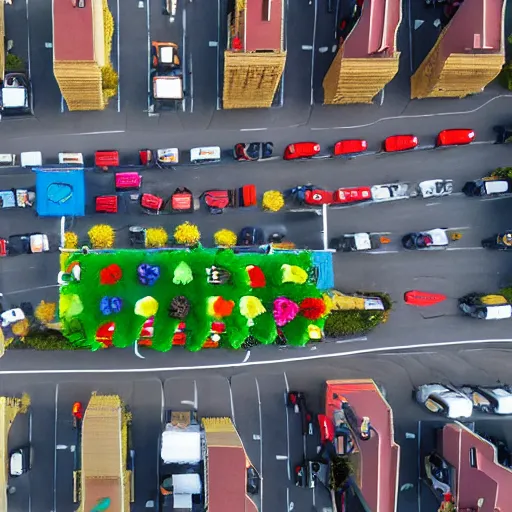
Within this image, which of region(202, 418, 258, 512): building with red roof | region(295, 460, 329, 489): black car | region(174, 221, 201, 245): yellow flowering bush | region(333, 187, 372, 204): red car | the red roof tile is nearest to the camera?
the red roof tile

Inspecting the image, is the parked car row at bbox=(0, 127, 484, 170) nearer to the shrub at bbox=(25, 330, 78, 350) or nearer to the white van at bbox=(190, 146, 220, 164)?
the white van at bbox=(190, 146, 220, 164)

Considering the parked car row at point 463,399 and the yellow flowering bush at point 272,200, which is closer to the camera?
the parked car row at point 463,399

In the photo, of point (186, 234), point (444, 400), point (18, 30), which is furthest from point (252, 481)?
point (18, 30)

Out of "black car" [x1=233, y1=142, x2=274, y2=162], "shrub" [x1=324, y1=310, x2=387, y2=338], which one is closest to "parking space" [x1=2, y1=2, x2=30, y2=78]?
"black car" [x1=233, y1=142, x2=274, y2=162]

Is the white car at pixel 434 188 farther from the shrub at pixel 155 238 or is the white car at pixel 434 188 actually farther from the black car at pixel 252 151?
the shrub at pixel 155 238

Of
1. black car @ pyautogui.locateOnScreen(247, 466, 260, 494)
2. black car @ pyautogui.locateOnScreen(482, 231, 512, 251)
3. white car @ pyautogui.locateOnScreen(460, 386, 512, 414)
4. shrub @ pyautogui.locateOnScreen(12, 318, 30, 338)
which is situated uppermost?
black car @ pyautogui.locateOnScreen(482, 231, 512, 251)

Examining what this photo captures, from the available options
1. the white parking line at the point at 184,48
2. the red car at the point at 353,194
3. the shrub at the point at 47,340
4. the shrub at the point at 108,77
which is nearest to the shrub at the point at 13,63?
the shrub at the point at 108,77

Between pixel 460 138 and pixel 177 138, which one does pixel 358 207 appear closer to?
pixel 460 138
